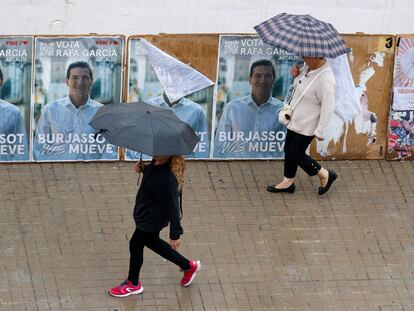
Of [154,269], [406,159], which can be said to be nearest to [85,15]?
[154,269]

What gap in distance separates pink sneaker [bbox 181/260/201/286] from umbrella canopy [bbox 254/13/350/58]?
2147 millimetres

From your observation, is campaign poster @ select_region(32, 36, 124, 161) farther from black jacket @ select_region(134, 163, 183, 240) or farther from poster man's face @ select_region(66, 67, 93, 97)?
black jacket @ select_region(134, 163, 183, 240)

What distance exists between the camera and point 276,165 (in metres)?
11.4

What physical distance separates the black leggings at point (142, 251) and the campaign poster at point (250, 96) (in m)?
2.37

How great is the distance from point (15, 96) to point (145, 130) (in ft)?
8.73

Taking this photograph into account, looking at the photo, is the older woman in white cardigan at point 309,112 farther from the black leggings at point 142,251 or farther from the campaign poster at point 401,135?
the black leggings at point 142,251

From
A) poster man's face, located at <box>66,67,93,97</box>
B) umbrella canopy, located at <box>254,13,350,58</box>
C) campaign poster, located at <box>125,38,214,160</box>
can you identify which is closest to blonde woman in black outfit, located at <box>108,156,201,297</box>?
umbrella canopy, located at <box>254,13,350,58</box>

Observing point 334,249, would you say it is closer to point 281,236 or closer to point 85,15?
point 281,236

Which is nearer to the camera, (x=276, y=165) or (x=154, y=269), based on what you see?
(x=154, y=269)

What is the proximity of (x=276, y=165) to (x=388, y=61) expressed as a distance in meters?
1.50

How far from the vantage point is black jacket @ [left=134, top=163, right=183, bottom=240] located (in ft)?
28.3

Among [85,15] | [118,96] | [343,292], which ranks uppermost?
[85,15]

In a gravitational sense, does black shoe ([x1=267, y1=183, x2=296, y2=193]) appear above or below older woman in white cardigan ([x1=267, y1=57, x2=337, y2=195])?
below

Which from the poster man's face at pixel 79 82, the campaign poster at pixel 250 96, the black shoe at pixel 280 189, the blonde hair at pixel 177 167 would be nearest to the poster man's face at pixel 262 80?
the campaign poster at pixel 250 96
